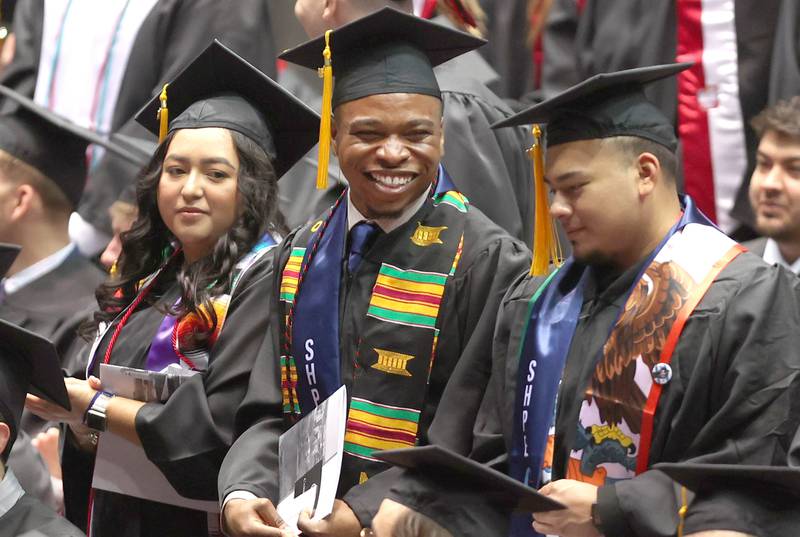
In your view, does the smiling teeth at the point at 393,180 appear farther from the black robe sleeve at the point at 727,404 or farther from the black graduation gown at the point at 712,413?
the black robe sleeve at the point at 727,404

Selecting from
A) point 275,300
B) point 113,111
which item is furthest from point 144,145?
point 275,300

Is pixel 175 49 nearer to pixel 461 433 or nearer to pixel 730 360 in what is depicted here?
pixel 461 433

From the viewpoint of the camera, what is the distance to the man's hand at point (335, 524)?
134 inches

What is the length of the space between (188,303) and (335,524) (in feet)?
3.42

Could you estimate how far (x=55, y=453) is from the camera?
5105 millimetres

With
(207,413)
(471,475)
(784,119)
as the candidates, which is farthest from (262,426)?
(784,119)

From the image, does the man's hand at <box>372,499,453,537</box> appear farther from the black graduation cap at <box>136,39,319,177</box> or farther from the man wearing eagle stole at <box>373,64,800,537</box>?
the black graduation cap at <box>136,39,319,177</box>

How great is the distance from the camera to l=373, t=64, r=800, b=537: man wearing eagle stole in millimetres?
3189

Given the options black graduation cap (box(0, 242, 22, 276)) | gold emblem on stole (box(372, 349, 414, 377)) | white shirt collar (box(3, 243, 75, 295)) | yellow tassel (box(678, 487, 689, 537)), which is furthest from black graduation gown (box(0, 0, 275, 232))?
yellow tassel (box(678, 487, 689, 537))

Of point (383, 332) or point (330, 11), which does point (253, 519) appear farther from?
point (330, 11)

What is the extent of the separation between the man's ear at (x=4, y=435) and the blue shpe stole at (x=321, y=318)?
2.77 ft

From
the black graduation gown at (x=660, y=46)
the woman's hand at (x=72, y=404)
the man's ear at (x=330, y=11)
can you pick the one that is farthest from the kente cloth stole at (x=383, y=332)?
the black graduation gown at (x=660, y=46)

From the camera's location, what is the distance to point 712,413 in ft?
10.7

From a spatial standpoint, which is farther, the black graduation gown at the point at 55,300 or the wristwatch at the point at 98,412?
the black graduation gown at the point at 55,300
